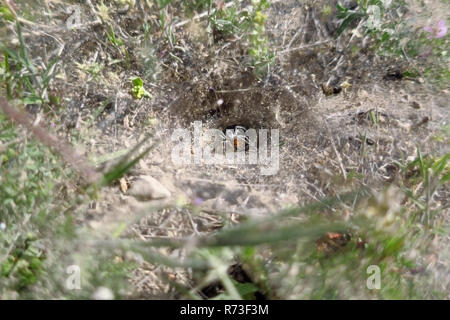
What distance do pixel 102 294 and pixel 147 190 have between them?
0.52m

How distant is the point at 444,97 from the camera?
1973 mm

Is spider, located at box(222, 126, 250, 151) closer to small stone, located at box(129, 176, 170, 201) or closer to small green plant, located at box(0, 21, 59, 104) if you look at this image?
small stone, located at box(129, 176, 170, 201)

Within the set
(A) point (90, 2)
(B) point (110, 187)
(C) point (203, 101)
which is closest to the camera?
(B) point (110, 187)

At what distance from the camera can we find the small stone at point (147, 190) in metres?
1.61

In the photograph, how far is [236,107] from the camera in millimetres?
2125

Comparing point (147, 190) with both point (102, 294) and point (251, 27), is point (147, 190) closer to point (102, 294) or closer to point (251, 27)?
point (102, 294)

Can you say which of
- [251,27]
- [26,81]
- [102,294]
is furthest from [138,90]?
[102,294]

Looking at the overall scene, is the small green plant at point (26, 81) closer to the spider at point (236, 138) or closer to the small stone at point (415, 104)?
the spider at point (236, 138)

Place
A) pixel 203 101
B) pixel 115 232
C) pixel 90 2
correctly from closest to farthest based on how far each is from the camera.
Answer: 1. pixel 115 232
2. pixel 90 2
3. pixel 203 101

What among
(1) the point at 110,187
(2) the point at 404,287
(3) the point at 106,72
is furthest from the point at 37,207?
(2) the point at 404,287

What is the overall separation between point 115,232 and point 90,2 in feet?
4.46

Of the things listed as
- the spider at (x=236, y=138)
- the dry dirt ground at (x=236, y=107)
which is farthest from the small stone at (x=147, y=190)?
the spider at (x=236, y=138)

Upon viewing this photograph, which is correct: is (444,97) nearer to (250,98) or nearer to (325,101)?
(325,101)

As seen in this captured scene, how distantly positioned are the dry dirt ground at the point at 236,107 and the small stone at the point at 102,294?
350 millimetres
